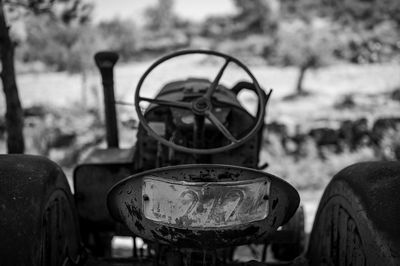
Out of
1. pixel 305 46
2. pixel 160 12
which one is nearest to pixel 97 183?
pixel 305 46

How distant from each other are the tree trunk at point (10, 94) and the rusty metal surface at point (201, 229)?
304 cm

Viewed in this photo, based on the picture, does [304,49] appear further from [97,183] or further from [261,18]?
[261,18]

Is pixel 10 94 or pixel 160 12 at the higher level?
pixel 160 12

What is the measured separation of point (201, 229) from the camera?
6.20 feet

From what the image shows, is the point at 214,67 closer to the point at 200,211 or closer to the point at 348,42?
the point at 348,42

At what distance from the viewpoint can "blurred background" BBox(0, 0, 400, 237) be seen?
8039 millimetres

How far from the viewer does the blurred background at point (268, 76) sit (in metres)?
8.04

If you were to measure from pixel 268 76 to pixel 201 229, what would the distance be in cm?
1827

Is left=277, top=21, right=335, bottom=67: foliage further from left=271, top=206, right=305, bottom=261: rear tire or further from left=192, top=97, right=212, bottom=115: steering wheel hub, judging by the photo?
left=192, top=97, right=212, bottom=115: steering wheel hub

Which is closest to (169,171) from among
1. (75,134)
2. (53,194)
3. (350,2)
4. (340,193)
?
(53,194)

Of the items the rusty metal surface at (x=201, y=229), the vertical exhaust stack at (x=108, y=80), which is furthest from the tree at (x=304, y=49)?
the rusty metal surface at (x=201, y=229)

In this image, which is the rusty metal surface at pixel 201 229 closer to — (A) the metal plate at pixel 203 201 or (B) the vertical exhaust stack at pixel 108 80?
(A) the metal plate at pixel 203 201

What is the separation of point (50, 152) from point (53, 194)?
799cm

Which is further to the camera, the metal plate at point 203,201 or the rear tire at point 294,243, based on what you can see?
the rear tire at point 294,243
